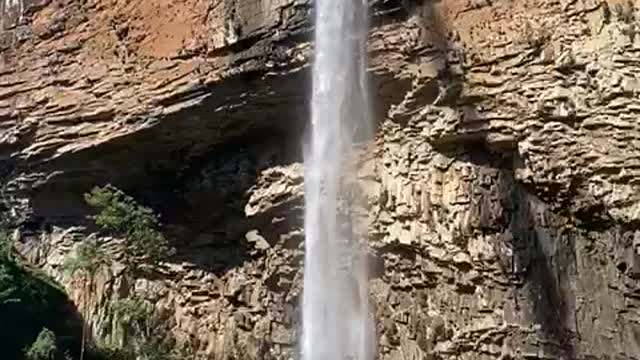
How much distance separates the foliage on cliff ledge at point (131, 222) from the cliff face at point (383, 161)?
570 millimetres

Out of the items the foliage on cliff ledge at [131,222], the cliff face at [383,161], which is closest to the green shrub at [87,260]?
the cliff face at [383,161]

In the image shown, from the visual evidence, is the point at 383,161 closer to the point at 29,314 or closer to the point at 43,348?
the point at 43,348

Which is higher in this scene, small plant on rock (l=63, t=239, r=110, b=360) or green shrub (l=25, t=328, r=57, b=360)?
small plant on rock (l=63, t=239, r=110, b=360)

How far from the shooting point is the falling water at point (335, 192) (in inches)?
547

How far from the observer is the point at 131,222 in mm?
15977

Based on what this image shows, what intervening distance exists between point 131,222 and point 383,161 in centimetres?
513

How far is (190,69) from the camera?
578 inches

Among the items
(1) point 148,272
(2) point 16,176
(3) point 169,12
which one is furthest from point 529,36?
(2) point 16,176

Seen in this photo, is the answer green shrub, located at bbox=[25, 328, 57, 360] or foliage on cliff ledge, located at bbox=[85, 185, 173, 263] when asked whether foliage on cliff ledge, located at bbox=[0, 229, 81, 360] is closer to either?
green shrub, located at bbox=[25, 328, 57, 360]

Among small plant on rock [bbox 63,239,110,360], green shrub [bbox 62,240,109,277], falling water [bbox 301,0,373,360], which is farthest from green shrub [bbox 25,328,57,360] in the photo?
falling water [bbox 301,0,373,360]

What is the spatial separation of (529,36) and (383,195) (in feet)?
11.2

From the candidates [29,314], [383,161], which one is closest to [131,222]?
[29,314]

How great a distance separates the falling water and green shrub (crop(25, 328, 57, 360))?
4474mm

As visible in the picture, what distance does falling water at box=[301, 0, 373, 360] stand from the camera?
45.6 feet
